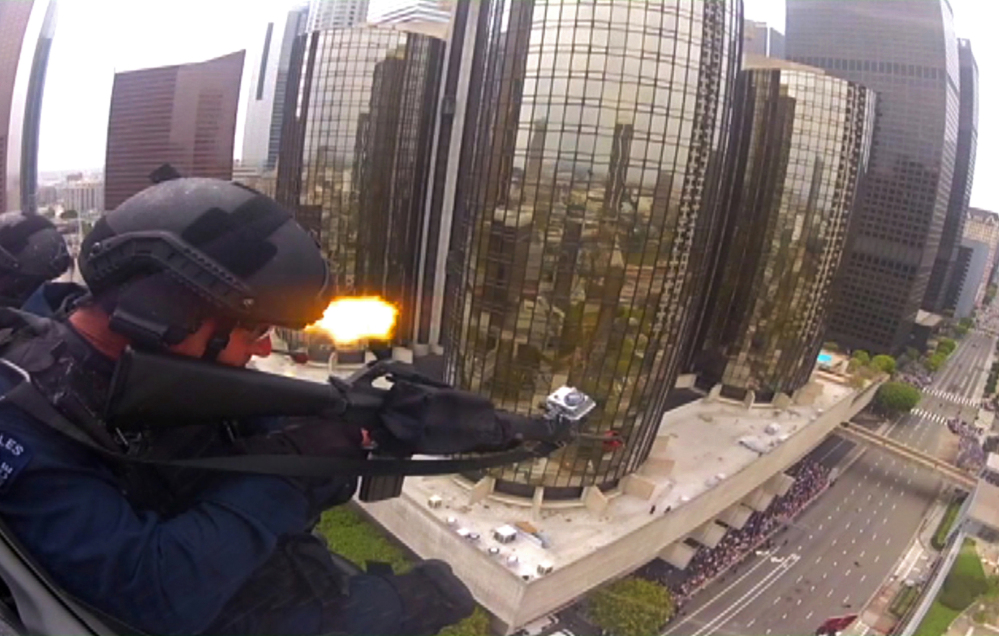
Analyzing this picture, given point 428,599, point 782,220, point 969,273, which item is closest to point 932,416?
point 969,273

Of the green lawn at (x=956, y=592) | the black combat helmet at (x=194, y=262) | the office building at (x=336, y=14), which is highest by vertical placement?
the office building at (x=336, y=14)

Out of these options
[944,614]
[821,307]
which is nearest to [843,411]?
[821,307]

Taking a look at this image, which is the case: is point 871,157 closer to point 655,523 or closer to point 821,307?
point 821,307

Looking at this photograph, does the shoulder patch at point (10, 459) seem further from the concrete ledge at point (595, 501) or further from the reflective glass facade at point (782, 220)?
the concrete ledge at point (595, 501)

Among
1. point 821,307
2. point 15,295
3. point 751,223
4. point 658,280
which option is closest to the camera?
point 15,295

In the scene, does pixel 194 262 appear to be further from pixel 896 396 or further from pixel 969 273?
pixel 969 273

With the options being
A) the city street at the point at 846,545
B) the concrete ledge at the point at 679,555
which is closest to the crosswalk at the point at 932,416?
the city street at the point at 846,545
